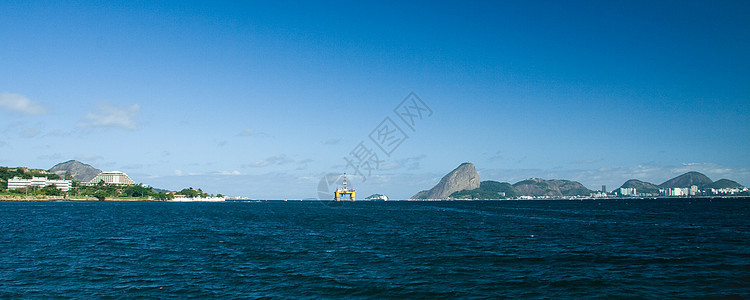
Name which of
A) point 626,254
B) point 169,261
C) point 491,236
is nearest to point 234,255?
point 169,261

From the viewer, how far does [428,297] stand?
89.3 ft

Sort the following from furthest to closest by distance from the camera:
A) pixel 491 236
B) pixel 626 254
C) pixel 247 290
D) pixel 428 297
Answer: pixel 491 236, pixel 626 254, pixel 247 290, pixel 428 297

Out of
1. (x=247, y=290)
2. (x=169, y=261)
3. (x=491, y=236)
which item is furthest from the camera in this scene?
(x=491, y=236)

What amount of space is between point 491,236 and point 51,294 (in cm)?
5264

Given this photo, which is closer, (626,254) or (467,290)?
(467,290)

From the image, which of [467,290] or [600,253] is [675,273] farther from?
[467,290]

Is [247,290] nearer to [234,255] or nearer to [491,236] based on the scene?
[234,255]

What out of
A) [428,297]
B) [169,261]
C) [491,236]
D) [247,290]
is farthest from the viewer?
[491,236]

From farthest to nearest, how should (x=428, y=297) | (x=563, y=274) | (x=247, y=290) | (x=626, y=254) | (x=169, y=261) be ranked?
(x=626, y=254), (x=169, y=261), (x=563, y=274), (x=247, y=290), (x=428, y=297)

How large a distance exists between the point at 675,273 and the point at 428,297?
2222cm

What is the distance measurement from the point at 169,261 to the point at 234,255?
624 cm

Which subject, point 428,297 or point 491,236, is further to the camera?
point 491,236

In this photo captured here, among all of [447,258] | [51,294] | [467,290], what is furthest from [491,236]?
[51,294]

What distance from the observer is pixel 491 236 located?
62406 mm
